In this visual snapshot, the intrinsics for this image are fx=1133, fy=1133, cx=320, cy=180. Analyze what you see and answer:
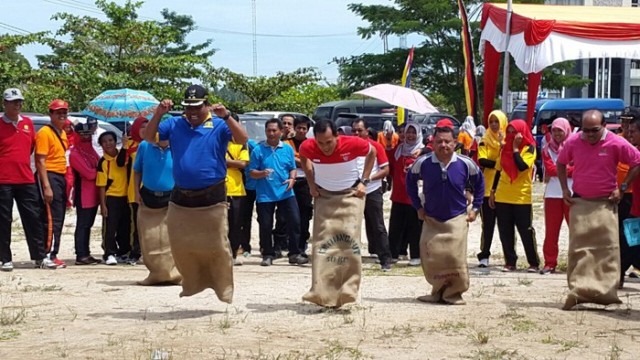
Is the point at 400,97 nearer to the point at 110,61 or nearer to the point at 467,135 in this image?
the point at 467,135

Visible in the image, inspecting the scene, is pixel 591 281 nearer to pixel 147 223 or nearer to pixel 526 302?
pixel 526 302

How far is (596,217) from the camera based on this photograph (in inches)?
390

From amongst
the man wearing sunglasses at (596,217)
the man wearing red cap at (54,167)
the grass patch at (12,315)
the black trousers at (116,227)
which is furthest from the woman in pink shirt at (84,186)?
the man wearing sunglasses at (596,217)

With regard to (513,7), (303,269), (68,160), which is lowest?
(303,269)

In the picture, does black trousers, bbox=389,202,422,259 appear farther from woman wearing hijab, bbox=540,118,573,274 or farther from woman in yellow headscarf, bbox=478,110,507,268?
woman wearing hijab, bbox=540,118,573,274

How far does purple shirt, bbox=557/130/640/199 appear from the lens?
9938 millimetres

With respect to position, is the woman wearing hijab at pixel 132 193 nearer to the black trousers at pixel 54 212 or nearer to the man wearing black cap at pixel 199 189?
the black trousers at pixel 54 212

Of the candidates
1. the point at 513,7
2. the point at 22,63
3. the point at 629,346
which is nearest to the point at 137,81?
the point at 22,63

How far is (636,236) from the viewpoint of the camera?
33.5 ft

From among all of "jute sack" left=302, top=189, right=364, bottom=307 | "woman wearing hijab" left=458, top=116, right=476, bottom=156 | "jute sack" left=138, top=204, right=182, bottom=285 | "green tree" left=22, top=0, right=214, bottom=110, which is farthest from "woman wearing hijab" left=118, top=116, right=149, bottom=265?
"green tree" left=22, top=0, right=214, bottom=110

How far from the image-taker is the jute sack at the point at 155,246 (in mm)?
11344

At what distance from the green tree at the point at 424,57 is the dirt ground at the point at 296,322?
30648mm

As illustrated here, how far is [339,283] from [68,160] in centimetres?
511

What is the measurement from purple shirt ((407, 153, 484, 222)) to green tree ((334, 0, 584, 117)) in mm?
31870
